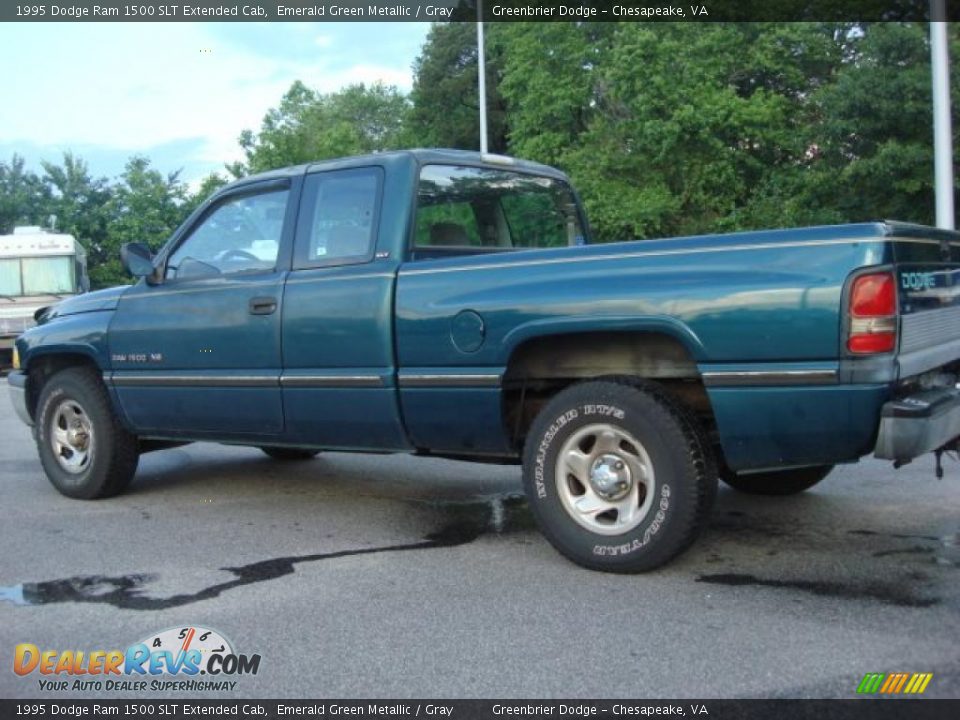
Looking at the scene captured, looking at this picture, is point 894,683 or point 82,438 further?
point 82,438

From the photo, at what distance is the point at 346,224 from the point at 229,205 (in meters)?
1.07

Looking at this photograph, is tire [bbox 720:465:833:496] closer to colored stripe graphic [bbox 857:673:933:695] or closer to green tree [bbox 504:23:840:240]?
colored stripe graphic [bbox 857:673:933:695]

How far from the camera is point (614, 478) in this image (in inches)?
165

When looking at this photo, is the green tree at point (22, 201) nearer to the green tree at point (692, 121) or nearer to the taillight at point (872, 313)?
the green tree at point (692, 121)

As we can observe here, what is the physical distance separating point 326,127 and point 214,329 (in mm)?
48527

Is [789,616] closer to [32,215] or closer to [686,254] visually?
[686,254]

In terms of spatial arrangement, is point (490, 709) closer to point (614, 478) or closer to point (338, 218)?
point (614, 478)

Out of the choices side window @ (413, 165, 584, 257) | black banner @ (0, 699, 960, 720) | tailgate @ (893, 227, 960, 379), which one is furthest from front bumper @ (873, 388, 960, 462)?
side window @ (413, 165, 584, 257)

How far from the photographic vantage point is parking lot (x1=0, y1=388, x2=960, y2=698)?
10.6 ft

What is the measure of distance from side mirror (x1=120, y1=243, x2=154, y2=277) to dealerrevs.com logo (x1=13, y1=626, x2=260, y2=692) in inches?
108

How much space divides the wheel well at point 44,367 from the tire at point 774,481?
4.14 metres

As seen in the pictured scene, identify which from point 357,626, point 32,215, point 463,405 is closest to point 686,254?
point 463,405

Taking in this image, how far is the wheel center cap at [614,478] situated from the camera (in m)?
4.20

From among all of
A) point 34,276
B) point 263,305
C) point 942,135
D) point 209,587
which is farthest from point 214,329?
point 34,276
